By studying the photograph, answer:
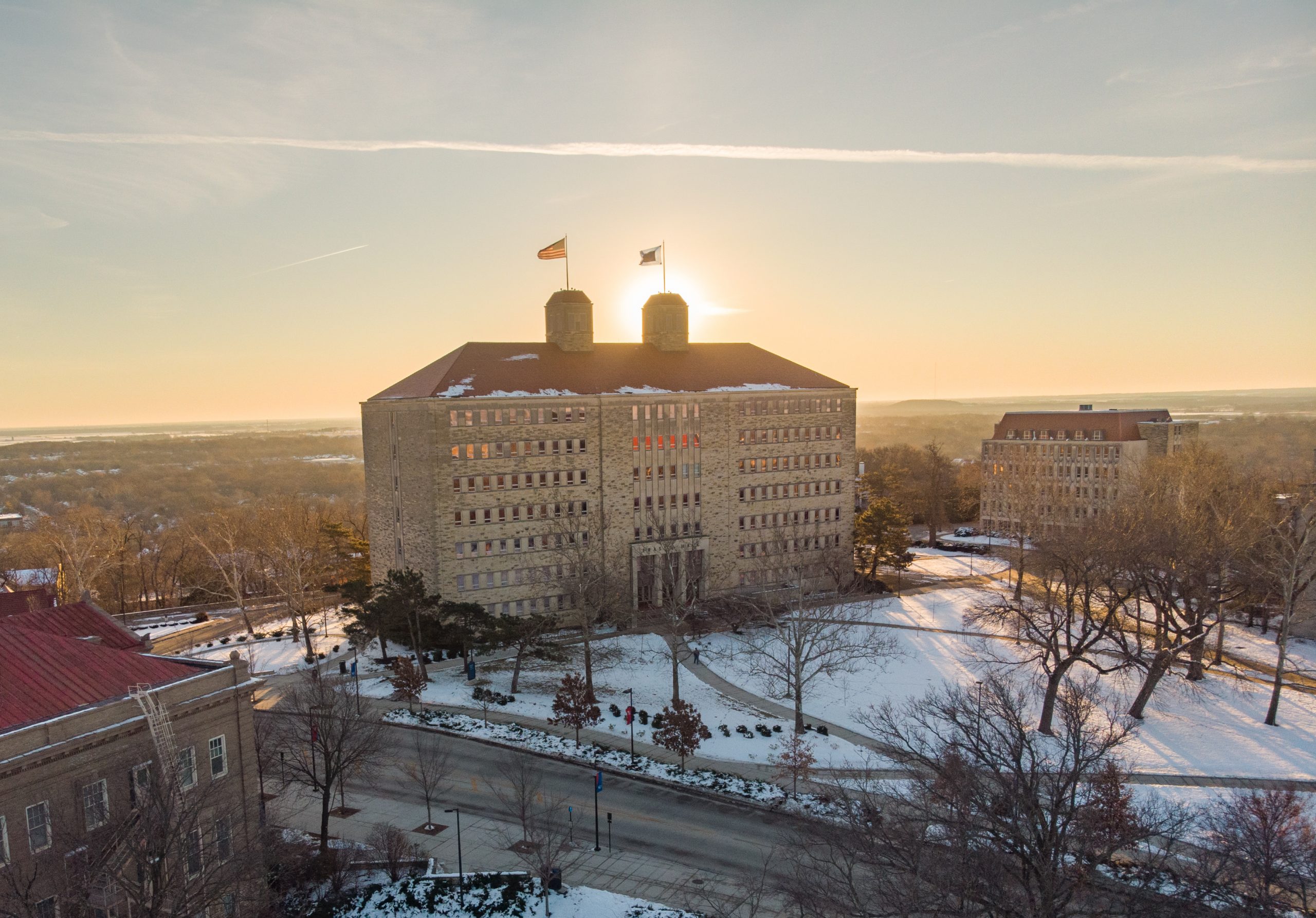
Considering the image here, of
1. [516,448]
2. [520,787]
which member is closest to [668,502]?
[516,448]

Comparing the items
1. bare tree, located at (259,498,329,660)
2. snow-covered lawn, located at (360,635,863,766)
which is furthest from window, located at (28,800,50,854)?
bare tree, located at (259,498,329,660)

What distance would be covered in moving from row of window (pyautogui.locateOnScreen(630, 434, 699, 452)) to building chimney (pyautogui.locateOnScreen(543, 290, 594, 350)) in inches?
379

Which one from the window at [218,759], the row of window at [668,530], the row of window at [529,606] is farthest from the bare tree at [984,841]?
the row of window at [668,530]

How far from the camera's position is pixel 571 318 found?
6675 cm

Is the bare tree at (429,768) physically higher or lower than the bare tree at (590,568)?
lower

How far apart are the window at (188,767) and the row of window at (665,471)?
4123 centimetres

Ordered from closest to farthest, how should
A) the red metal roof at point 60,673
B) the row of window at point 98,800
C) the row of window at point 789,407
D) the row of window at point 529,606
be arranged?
the row of window at point 98,800 → the red metal roof at point 60,673 → the row of window at point 529,606 → the row of window at point 789,407

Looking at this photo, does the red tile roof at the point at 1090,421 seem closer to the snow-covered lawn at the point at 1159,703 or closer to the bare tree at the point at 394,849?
the snow-covered lawn at the point at 1159,703

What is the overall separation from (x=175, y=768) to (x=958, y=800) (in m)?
21.3

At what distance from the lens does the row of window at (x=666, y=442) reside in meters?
64.4

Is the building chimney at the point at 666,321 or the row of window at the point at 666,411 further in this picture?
the building chimney at the point at 666,321

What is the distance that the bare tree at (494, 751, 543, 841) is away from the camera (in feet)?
95.2

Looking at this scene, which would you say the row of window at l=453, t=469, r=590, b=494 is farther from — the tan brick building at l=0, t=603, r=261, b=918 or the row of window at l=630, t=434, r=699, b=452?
the tan brick building at l=0, t=603, r=261, b=918

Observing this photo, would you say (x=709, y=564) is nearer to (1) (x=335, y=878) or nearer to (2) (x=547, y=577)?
(2) (x=547, y=577)
